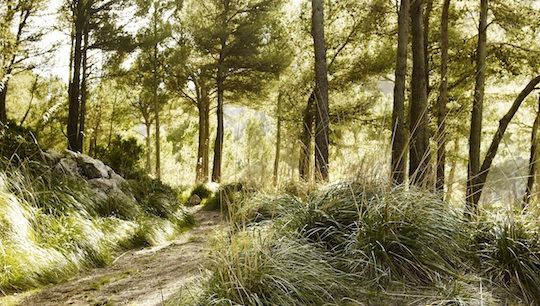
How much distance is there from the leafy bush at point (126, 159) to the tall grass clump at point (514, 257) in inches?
252

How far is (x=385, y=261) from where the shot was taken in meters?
2.48

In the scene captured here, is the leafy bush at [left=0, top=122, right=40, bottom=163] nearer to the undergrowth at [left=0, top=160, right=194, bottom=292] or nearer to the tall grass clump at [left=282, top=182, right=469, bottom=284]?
the undergrowth at [left=0, top=160, right=194, bottom=292]

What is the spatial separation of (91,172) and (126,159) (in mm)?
3093

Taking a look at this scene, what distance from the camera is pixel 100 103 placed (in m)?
17.8

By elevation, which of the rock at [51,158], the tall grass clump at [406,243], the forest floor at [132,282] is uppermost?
the rock at [51,158]

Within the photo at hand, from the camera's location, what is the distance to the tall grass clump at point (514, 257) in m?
2.34

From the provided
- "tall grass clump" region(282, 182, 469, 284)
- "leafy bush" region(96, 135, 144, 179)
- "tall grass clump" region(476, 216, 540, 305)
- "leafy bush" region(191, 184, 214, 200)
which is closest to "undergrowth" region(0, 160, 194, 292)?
"tall grass clump" region(282, 182, 469, 284)

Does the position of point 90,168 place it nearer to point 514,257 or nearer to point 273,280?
point 273,280

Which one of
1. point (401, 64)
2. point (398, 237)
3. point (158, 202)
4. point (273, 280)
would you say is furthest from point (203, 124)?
point (273, 280)

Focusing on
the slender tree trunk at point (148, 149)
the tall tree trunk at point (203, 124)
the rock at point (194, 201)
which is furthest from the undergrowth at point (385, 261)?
the tall tree trunk at point (203, 124)

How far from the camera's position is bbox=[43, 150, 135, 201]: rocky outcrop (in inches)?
213

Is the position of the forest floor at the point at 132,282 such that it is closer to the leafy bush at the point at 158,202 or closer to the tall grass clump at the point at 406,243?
the tall grass clump at the point at 406,243

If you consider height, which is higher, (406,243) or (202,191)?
(406,243)

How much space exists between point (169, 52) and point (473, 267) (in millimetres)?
13225
